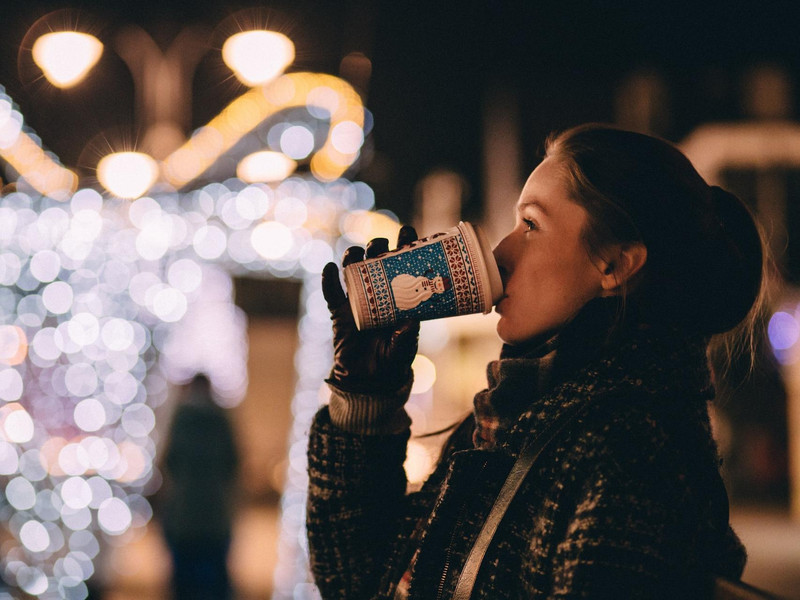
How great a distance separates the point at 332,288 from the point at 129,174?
4582 millimetres

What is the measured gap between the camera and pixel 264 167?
18.8 ft

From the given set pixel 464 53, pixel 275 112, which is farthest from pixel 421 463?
pixel 464 53

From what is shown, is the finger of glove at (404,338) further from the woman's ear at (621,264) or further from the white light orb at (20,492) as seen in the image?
the white light orb at (20,492)

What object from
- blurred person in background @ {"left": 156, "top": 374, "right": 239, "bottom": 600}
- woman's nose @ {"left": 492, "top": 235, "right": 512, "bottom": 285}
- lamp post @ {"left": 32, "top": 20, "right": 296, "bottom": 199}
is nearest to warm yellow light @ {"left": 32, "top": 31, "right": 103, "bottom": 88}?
lamp post @ {"left": 32, "top": 20, "right": 296, "bottom": 199}

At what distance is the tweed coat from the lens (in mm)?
934

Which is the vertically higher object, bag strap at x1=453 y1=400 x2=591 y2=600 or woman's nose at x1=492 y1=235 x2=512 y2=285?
woman's nose at x1=492 y1=235 x2=512 y2=285

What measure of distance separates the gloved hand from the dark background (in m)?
3.43

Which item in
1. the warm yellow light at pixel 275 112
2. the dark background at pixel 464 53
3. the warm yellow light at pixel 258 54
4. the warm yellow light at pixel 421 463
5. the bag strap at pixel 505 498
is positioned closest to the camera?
the bag strap at pixel 505 498

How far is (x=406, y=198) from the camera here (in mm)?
19703

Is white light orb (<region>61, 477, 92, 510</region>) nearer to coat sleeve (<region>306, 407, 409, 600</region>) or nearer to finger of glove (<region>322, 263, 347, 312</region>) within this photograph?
coat sleeve (<region>306, 407, 409, 600</region>)

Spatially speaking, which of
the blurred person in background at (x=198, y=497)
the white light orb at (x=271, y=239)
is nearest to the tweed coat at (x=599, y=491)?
the blurred person in background at (x=198, y=497)

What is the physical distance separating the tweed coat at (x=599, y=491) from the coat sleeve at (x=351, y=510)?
0.44ft

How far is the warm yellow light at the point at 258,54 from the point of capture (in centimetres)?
458

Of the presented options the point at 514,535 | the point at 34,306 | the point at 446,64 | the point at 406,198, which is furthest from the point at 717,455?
the point at 406,198
